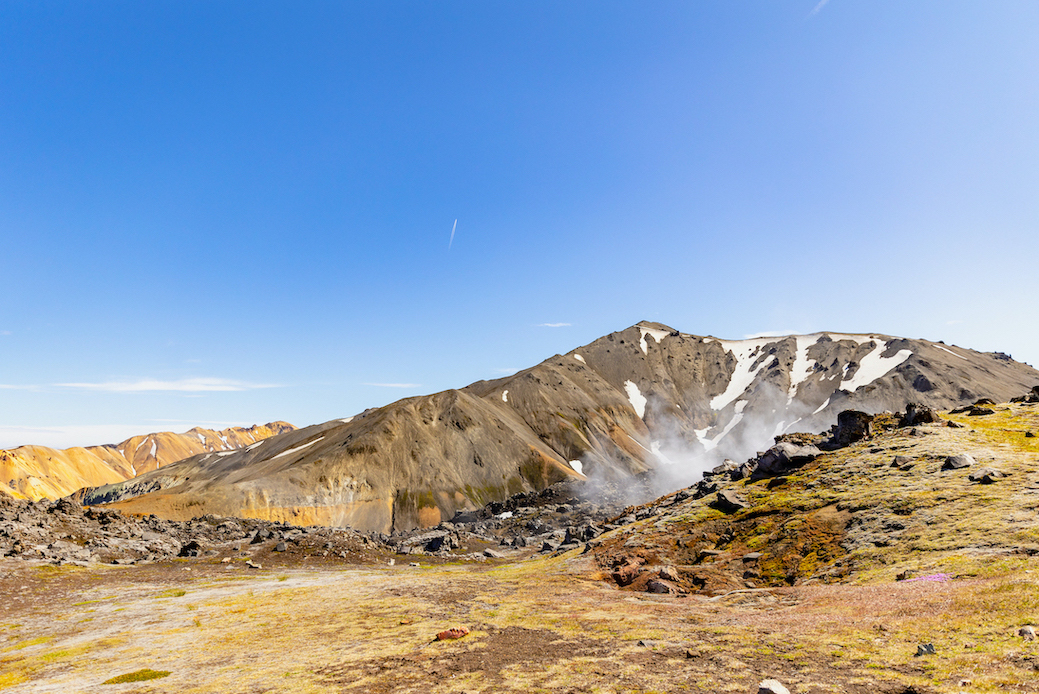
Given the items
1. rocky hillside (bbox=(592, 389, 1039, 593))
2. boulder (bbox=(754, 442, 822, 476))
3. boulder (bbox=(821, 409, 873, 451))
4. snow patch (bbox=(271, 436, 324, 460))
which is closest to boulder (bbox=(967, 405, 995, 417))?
rocky hillside (bbox=(592, 389, 1039, 593))

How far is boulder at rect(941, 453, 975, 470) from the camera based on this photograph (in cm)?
3060

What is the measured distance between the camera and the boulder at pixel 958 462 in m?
30.6

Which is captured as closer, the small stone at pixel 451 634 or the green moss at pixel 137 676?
the green moss at pixel 137 676

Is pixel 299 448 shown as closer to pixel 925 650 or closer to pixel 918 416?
pixel 918 416

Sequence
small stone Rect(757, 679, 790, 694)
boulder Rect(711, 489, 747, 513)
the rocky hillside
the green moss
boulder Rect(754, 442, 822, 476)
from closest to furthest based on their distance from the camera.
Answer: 1. small stone Rect(757, 679, 790, 694)
2. the green moss
3. the rocky hillside
4. boulder Rect(711, 489, 747, 513)
5. boulder Rect(754, 442, 822, 476)

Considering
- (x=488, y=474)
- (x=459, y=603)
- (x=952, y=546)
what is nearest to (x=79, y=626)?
(x=459, y=603)

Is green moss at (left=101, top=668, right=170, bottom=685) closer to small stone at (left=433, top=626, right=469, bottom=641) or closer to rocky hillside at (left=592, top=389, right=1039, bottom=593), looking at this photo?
small stone at (left=433, top=626, right=469, bottom=641)

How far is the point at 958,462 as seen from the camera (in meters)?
30.9

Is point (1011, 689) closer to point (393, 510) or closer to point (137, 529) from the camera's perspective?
point (137, 529)

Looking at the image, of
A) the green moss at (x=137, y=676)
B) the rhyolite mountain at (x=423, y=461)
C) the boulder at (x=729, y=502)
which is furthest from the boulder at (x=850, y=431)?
the rhyolite mountain at (x=423, y=461)

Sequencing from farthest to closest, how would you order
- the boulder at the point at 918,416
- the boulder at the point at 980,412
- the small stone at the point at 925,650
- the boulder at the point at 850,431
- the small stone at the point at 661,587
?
1. the boulder at the point at 980,412
2. the boulder at the point at 918,416
3. the boulder at the point at 850,431
4. the small stone at the point at 661,587
5. the small stone at the point at 925,650

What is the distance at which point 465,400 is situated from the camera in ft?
559

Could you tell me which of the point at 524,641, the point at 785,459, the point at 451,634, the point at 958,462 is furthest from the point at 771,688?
the point at 785,459

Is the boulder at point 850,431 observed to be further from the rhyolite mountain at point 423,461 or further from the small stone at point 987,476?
the rhyolite mountain at point 423,461
